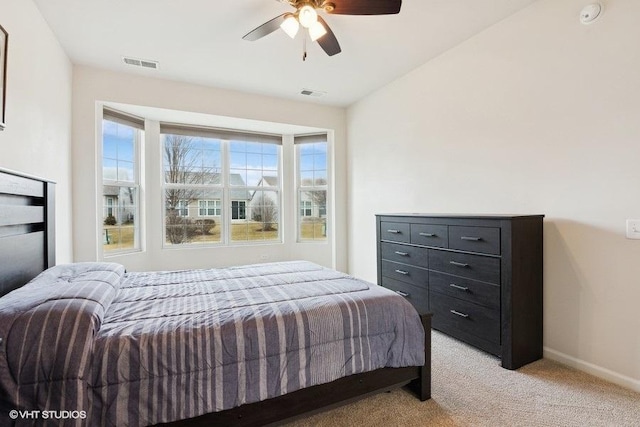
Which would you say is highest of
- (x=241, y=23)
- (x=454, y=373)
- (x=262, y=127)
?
(x=241, y=23)

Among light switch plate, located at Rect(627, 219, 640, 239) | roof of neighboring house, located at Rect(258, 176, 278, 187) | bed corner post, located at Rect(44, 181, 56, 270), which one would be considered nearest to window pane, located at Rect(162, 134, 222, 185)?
roof of neighboring house, located at Rect(258, 176, 278, 187)

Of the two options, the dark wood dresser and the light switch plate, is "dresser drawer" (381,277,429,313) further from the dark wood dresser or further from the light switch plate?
the light switch plate

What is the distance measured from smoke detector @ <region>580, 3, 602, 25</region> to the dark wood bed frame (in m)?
2.25

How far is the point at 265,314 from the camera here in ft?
5.06

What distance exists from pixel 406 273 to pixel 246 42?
8.80 feet

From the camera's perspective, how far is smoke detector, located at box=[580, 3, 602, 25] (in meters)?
2.03

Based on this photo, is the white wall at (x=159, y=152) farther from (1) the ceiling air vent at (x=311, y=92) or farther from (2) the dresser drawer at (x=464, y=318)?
(2) the dresser drawer at (x=464, y=318)

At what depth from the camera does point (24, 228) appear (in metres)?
1.97

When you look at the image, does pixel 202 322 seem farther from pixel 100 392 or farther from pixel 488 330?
pixel 488 330

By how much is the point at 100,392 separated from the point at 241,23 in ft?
8.90

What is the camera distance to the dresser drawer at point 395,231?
3.03 meters

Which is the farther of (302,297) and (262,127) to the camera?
(262,127)

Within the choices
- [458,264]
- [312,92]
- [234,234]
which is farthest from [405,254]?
[234,234]

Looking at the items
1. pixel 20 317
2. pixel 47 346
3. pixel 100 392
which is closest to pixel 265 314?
pixel 100 392
